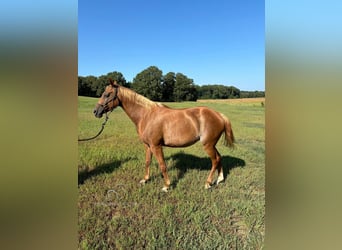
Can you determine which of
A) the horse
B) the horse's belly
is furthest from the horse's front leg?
the horse's belly

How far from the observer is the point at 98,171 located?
225 cm

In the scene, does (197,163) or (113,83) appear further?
(197,163)

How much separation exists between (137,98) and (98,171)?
0.70 m

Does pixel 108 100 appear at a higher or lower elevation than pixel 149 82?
lower

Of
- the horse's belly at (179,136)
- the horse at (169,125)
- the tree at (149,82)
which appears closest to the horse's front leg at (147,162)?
the horse at (169,125)

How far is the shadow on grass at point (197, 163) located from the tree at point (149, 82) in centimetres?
59

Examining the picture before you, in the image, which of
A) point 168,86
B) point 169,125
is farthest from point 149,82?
point 169,125

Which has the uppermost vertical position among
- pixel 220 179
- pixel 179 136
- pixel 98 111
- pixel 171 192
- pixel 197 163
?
pixel 98 111

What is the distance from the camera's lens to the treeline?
223 centimetres

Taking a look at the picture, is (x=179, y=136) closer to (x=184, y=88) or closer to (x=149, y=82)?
(x=184, y=88)

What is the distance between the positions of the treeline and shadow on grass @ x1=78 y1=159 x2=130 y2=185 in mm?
597

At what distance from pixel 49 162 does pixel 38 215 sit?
1.35 feet

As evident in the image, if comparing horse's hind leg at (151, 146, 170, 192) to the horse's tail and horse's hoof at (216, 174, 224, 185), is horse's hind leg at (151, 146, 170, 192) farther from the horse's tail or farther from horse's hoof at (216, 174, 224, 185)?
the horse's tail

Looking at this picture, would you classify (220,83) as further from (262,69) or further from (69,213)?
(69,213)
